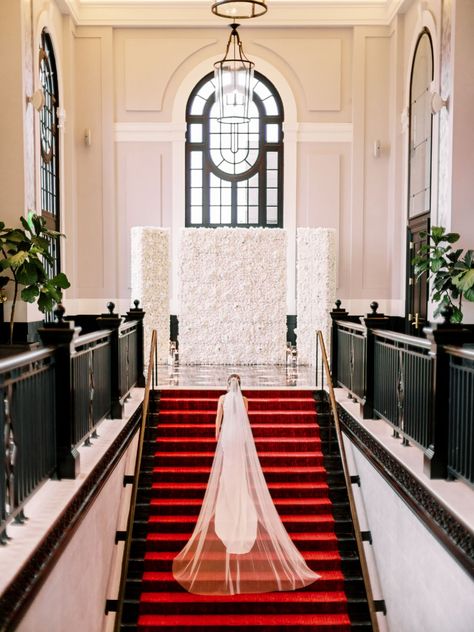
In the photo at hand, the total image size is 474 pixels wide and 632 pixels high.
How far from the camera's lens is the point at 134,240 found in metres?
14.8

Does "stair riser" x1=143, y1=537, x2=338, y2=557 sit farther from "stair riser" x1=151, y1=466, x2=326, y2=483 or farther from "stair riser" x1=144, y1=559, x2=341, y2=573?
"stair riser" x1=151, y1=466, x2=326, y2=483

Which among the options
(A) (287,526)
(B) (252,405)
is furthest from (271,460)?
(B) (252,405)

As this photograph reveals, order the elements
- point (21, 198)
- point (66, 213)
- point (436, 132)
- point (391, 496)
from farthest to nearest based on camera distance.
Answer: point (66, 213) < point (436, 132) < point (21, 198) < point (391, 496)

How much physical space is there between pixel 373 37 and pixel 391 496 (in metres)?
12.5

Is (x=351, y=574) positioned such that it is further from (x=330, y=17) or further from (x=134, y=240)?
(x=330, y=17)

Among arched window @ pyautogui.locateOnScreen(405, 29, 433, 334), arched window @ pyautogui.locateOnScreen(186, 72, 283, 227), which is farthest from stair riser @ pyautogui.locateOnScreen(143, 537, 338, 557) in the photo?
arched window @ pyautogui.locateOnScreen(186, 72, 283, 227)

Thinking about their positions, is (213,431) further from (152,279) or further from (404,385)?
(152,279)

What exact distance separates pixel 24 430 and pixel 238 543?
3125 millimetres

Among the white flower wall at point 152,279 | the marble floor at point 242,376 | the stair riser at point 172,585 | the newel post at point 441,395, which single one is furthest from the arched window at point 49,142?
the newel post at point 441,395

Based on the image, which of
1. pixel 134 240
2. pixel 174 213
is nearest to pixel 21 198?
pixel 134 240

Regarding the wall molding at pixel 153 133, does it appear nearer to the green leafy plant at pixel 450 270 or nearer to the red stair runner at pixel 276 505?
the green leafy plant at pixel 450 270

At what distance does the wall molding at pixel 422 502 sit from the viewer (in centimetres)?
444

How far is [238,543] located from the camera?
7219mm

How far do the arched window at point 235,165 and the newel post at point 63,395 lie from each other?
11130 mm
